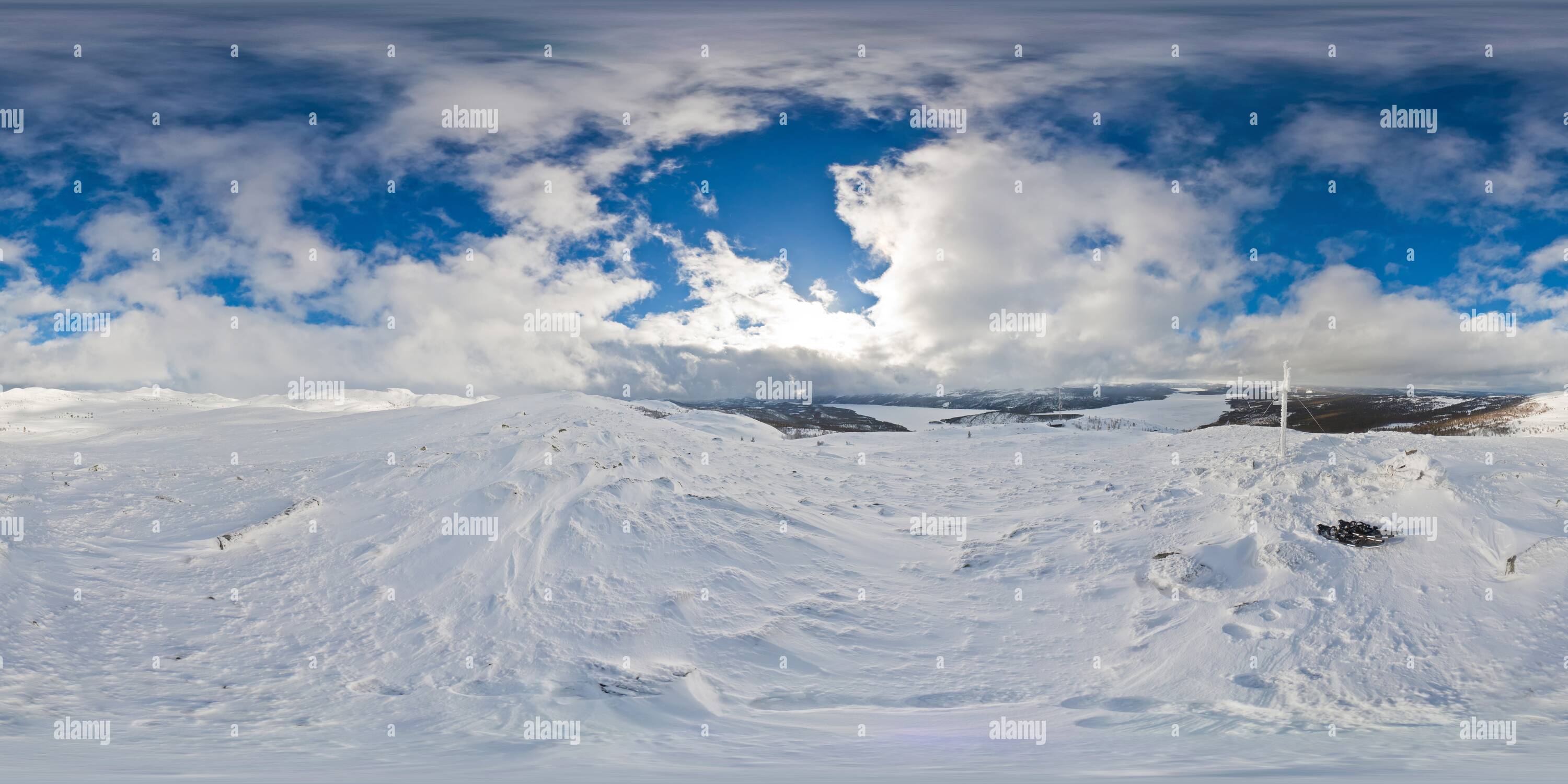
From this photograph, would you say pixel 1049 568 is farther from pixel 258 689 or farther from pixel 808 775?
pixel 258 689

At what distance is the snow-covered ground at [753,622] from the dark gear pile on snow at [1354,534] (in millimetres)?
295

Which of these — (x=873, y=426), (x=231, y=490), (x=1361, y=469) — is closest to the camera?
(x=1361, y=469)

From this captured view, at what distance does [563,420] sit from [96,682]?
1484 centimetres

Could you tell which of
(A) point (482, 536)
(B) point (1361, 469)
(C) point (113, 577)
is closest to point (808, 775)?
(A) point (482, 536)

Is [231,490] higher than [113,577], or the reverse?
[231,490]

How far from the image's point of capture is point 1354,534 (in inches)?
452

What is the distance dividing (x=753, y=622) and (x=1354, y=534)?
35.7 ft

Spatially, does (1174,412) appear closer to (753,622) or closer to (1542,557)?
(1542,557)

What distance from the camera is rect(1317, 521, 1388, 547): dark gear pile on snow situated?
11.2 metres

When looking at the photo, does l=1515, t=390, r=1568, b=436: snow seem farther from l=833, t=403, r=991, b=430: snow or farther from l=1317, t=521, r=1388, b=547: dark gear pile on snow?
l=833, t=403, r=991, b=430: snow

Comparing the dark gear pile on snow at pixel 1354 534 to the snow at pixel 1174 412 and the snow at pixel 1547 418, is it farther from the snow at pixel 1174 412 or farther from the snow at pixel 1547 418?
the snow at pixel 1174 412

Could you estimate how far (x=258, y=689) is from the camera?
27.7ft

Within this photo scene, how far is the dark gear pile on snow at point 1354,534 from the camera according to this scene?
36.6ft

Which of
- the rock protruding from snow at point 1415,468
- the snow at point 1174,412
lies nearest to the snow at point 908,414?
the snow at point 1174,412
